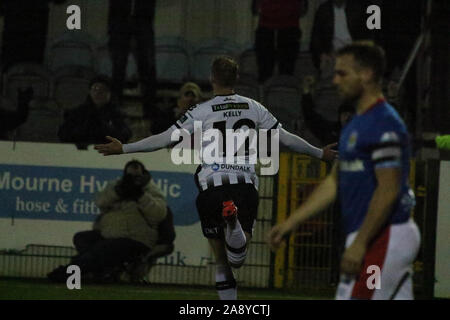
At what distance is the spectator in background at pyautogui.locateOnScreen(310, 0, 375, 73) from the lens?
1354 centimetres

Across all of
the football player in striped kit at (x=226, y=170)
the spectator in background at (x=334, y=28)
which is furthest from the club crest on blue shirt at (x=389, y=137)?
the spectator in background at (x=334, y=28)

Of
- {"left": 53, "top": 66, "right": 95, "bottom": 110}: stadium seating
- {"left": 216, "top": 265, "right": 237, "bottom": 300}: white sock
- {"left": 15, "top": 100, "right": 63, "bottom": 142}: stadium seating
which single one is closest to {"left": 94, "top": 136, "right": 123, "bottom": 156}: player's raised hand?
{"left": 216, "top": 265, "right": 237, "bottom": 300}: white sock

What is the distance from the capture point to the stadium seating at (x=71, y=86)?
44.8 ft

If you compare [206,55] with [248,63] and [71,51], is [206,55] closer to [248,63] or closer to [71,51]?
[248,63]

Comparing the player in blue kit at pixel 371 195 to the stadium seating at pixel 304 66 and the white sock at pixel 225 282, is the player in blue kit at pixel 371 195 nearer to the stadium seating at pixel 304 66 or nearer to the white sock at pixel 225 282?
the white sock at pixel 225 282

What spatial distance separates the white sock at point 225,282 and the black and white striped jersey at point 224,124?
0.71 m

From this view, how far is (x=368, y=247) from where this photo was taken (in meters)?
5.15

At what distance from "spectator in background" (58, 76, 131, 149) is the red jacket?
2967 millimetres

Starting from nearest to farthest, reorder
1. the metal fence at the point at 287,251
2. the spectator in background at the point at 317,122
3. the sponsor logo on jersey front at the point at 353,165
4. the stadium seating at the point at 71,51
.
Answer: the sponsor logo on jersey front at the point at 353,165 < the metal fence at the point at 287,251 < the spectator in background at the point at 317,122 < the stadium seating at the point at 71,51

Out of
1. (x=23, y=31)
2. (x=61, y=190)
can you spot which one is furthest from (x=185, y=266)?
(x=23, y=31)

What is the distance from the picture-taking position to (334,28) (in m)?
13.5

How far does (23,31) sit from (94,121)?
9.89ft
